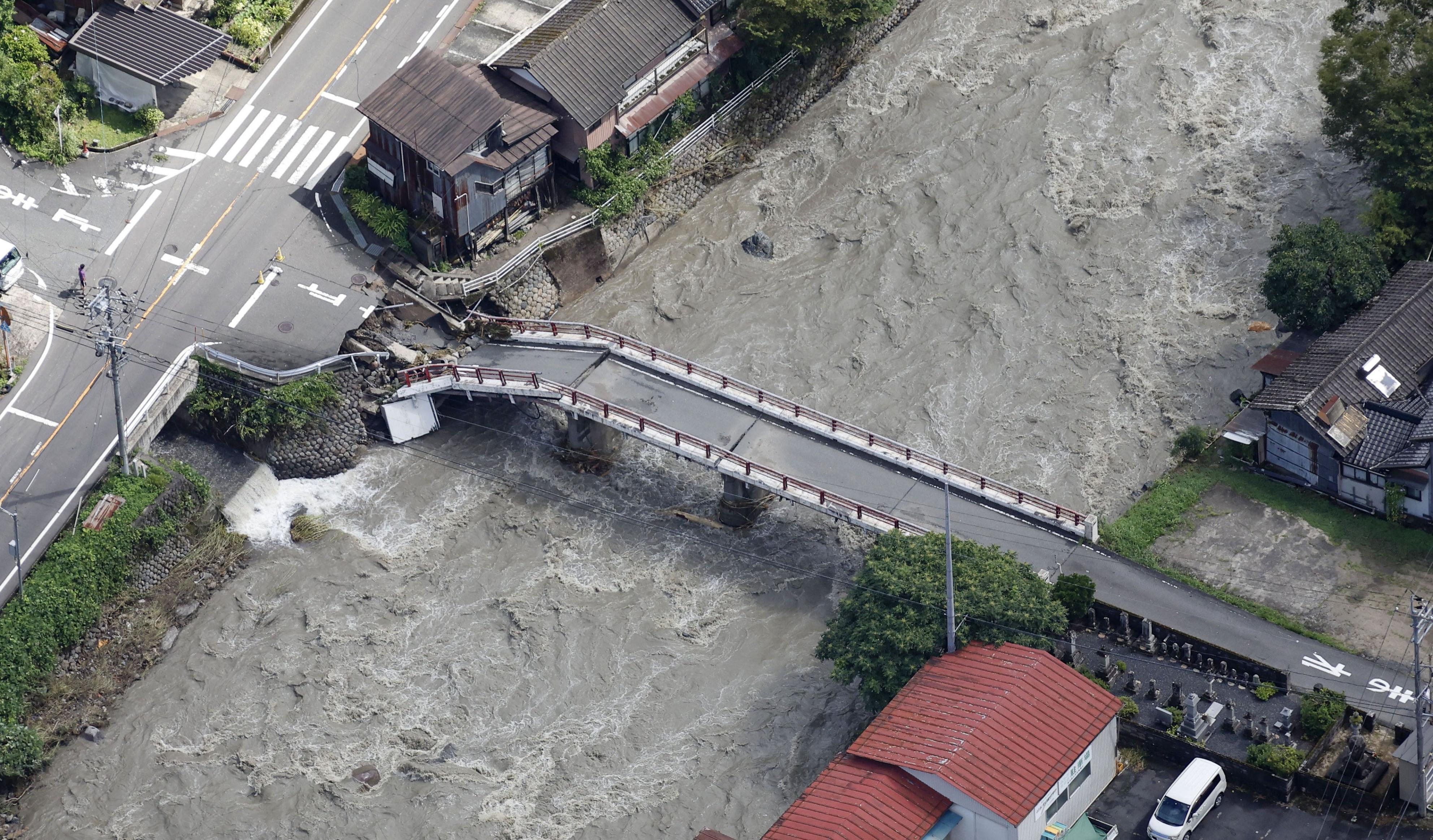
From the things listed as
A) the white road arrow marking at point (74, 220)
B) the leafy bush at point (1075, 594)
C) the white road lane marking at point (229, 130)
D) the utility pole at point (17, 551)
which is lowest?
the utility pole at point (17, 551)

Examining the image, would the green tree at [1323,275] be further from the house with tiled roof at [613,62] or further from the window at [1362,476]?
Answer: the house with tiled roof at [613,62]

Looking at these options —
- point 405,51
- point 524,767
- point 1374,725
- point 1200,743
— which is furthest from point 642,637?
point 405,51

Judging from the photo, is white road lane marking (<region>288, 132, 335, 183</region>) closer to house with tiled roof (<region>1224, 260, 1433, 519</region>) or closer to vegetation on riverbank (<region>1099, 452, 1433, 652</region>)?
vegetation on riverbank (<region>1099, 452, 1433, 652</region>)

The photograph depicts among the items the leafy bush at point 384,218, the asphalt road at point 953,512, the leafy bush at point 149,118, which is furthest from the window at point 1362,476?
the leafy bush at point 149,118

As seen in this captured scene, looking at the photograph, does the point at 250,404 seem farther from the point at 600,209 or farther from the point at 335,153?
the point at 600,209

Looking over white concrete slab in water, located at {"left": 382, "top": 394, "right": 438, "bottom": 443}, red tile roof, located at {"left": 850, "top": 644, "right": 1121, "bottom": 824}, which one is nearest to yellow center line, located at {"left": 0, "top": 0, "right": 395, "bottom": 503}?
white concrete slab in water, located at {"left": 382, "top": 394, "right": 438, "bottom": 443}
